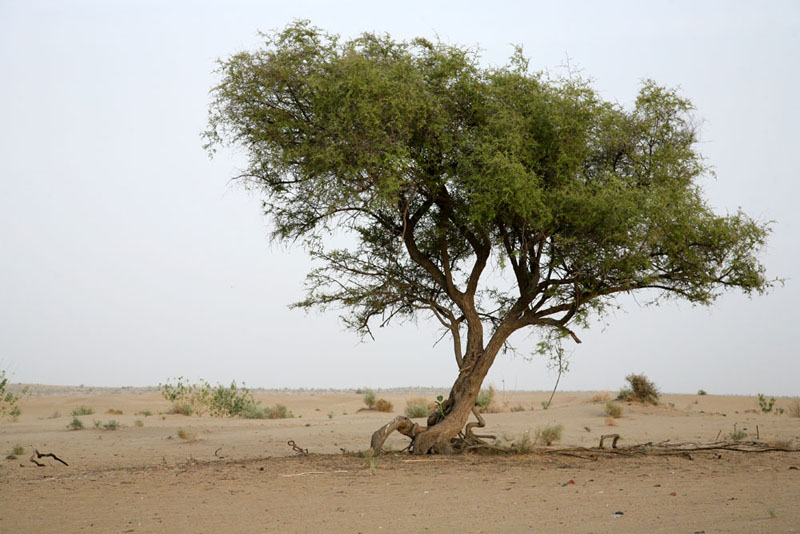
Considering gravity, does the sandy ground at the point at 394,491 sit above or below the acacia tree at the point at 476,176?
below

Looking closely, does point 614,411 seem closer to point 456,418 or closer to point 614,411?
point 614,411

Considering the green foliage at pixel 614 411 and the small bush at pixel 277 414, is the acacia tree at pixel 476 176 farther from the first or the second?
the small bush at pixel 277 414

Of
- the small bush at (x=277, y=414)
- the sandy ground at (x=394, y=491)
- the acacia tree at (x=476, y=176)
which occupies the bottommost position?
the small bush at (x=277, y=414)

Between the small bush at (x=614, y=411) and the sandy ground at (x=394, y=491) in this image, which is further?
the small bush at (x=614, y=411)

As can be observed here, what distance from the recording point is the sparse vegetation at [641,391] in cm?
2880

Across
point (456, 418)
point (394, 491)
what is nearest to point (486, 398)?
point (456, 418)

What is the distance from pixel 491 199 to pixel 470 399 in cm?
422

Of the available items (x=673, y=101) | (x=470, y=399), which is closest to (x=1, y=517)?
(x=470, y=399)

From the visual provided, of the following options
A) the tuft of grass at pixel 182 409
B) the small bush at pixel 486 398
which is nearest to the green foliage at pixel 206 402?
the tuft of grass at pixel 182 409

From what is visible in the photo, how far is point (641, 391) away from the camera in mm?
28828

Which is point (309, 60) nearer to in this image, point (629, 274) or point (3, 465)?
point (629, 274)

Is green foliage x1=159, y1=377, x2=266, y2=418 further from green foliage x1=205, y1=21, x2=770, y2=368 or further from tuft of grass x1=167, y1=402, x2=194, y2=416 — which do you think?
green foliage x1=205, y1=21, x2=770, y2=368

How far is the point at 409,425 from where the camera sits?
50.0 ft

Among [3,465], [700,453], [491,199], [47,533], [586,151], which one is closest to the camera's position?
[47,533]
